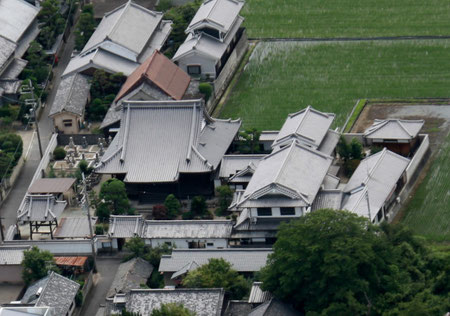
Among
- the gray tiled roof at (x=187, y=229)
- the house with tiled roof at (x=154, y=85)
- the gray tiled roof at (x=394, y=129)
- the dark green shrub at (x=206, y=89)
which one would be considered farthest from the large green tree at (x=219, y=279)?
the dark green shrub at (x=206, y=89)

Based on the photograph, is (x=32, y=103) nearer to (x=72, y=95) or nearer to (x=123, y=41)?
(x=72, y=95)

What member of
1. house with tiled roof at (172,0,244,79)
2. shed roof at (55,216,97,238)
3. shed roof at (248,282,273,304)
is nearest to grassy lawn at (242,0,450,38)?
house with tiled roof at (172,0,244,79)

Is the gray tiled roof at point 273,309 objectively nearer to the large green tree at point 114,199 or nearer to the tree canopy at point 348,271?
the tree canopy at point 348,271

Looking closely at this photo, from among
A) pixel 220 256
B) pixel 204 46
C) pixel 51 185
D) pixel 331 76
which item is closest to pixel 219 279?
pixel 220 256

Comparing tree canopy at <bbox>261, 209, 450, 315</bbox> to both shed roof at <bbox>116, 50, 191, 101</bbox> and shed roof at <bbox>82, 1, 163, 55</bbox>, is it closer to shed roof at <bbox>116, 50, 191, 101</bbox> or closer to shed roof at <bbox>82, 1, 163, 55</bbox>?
shed roof at <bbox>116, 50, 191, 101</bbox>

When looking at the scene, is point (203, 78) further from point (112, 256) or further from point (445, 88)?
point (112, 256)

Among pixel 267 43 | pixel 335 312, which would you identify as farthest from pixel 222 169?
pixel 267 43

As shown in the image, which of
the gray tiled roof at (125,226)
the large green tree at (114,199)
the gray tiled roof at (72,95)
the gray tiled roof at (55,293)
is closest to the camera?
the gray tiled roof at (55,293)
